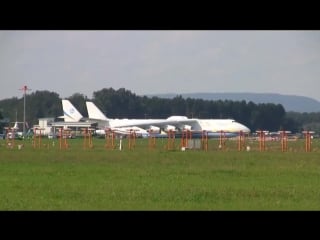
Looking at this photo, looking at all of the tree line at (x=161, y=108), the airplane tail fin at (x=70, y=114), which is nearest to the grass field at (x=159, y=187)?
the airplane tail fin at (x=70, y=114)

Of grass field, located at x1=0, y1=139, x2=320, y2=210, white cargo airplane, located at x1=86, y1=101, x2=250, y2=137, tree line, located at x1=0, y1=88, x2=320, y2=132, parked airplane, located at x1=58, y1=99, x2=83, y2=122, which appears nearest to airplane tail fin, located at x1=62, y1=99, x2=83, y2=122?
parked airplane, located at x1=58, y1=99, x2=83, y2=122

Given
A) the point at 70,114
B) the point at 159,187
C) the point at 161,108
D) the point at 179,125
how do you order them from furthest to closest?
the point at 161,108, the point at 70,114, the point at 179,125, the point at 159,187

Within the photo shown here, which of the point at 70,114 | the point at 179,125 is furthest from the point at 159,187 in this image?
the point at 70,114

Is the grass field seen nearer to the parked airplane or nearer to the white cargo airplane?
the white cargo airplane

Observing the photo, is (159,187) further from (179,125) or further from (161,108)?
(161,108)

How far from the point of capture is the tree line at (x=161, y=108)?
125000mm

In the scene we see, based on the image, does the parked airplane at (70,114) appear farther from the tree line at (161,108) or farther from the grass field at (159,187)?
the grass field at (159,187)

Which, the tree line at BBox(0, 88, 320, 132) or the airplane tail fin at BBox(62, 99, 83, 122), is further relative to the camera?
the tree line at BBox(0, 88, 320, 132)

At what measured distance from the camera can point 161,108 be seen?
438 feet

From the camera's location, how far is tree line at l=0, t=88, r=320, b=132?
12500 centimetres

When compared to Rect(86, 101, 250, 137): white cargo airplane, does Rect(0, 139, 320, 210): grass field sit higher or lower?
lower
